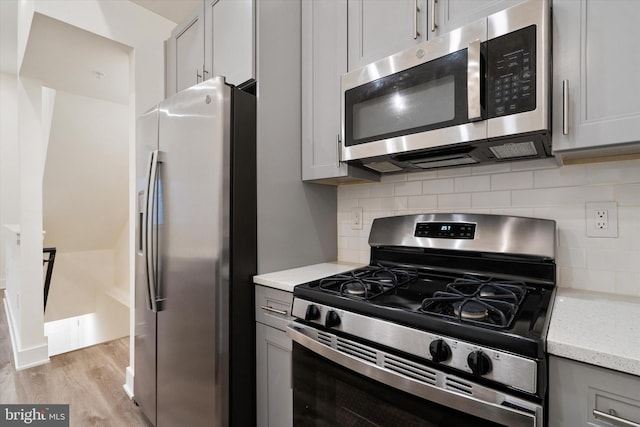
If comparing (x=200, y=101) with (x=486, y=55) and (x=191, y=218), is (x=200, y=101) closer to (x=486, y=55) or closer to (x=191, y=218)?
(x=191, y=218)

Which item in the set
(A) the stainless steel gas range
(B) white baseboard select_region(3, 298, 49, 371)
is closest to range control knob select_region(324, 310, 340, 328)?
(A) the stainless steel gas range

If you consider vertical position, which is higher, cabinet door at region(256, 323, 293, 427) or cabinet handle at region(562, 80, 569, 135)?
cabinet handle at region(562, 80, 569, 135)

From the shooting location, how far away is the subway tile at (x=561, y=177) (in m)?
1.22

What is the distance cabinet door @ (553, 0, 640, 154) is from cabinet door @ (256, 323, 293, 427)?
4.33 ft

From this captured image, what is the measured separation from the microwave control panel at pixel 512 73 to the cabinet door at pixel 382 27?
329mm

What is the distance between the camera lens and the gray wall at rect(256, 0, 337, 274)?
1573 millimetres

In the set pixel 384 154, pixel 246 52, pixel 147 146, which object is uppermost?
pixel 246 52

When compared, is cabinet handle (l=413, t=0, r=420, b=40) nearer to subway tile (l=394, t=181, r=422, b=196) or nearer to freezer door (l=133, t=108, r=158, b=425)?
subway tile (l=394, t=181, r=422, b=196)

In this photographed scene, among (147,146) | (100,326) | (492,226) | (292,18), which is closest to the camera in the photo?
(492,226)

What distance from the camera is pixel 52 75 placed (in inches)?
109

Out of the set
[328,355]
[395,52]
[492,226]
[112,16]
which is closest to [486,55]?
[395,52]

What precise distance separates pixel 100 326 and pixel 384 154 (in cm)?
542

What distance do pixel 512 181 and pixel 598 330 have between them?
74 centimetres

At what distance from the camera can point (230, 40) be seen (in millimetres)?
1714
